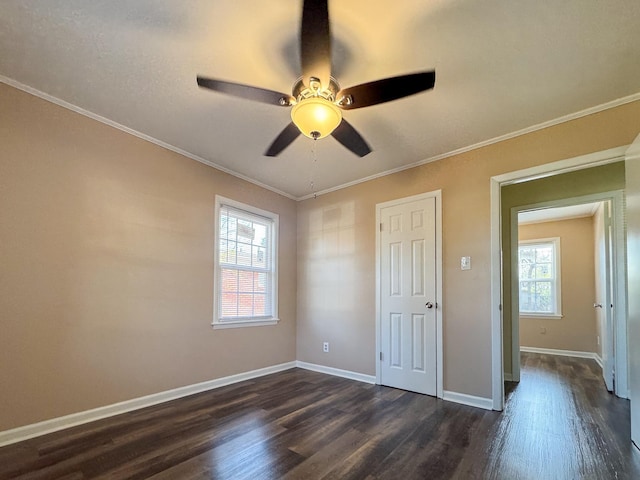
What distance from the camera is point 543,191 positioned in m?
3.99

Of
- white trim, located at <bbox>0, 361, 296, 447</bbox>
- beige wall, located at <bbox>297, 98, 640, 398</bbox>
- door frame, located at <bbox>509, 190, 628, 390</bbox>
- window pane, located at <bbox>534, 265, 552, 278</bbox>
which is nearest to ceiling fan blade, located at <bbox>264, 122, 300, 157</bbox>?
beige wall, located at <bbox>297, 98, 640, 398</bbox>

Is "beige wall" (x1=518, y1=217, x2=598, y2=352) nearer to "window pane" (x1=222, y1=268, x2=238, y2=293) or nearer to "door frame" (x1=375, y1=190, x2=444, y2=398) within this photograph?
"door frame" (x1=375, y1=190, x2=444, y2=398)

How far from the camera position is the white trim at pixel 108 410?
2225mm

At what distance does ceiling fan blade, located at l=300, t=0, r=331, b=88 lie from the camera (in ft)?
4.41

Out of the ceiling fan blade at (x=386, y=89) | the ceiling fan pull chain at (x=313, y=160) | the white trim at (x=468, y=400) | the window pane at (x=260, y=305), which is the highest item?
the ceiling fan pull chain at (x=313, y=160)

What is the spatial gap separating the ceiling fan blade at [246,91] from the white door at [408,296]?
2199 mm

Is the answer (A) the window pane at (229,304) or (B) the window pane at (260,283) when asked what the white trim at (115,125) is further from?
(A) the window pane at (229,304)

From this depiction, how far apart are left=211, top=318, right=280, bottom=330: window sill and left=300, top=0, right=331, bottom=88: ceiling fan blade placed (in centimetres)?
280

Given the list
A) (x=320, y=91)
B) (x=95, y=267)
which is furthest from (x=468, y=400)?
(x=95, y=267)

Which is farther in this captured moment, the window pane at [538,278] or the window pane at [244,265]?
the window pane at [538,278]

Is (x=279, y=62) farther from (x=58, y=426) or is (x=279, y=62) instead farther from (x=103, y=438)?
(x=58, y=426)

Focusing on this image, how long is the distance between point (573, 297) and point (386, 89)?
6.15 meters

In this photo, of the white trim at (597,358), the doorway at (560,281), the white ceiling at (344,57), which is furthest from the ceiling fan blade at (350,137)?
the white trim at (597,358)

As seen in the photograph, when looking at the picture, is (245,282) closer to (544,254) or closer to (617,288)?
(617,288)
